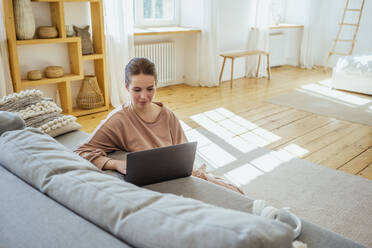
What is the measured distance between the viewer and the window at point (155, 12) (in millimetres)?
4680

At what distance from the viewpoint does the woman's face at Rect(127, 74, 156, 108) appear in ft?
5.00

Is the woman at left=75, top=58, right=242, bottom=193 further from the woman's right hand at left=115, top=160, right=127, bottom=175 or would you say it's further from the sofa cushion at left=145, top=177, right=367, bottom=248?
the sofa cushion at left=145, top=177, right=367, bottom=248

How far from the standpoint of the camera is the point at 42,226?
0.75 meters

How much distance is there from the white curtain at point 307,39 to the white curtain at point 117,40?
3.91 meters

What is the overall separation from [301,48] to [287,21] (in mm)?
657

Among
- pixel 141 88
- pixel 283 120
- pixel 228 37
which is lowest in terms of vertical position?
pixel 283 120

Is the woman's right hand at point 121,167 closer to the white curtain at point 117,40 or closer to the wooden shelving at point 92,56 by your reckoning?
the wooden shelving at point 92,56

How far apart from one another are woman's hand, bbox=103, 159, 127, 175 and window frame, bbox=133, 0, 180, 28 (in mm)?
3582

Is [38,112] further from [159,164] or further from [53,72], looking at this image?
[53,72]

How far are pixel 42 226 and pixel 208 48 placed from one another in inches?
175

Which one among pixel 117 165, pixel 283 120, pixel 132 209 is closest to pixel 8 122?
pixel 117 165

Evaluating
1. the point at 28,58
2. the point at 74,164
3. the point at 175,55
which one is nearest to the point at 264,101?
the point at 175,55

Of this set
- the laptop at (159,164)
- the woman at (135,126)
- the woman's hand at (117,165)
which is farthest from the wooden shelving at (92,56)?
the laptop at (159,164)

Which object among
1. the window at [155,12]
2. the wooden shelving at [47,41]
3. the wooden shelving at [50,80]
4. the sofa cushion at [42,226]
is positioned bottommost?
the wooden shelving at [50,80]
